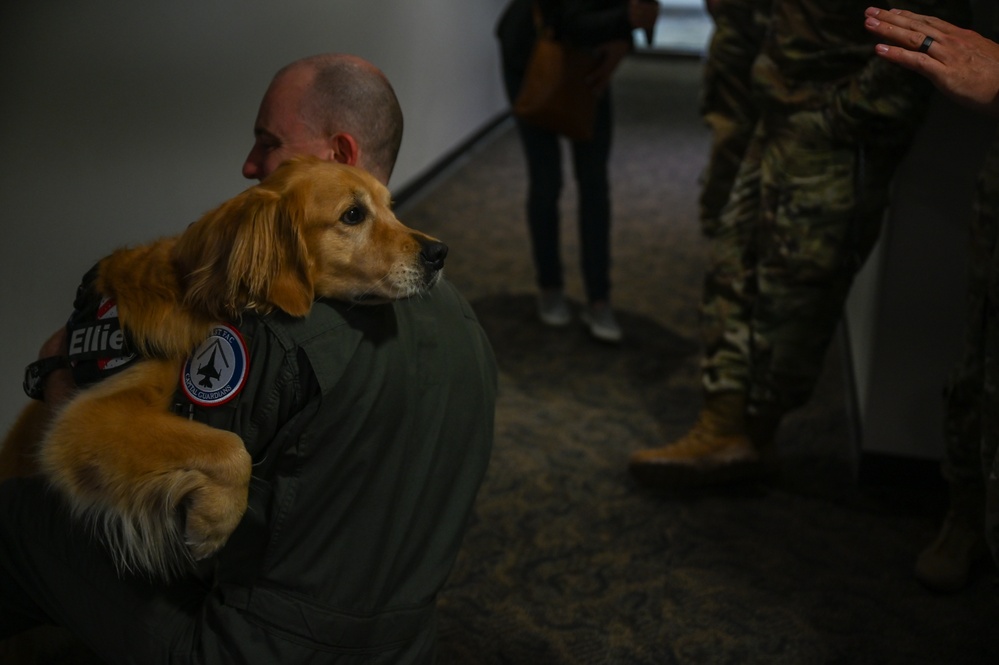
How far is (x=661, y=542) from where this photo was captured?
2.48m

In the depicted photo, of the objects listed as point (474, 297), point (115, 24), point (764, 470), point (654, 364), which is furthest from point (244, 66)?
point (764, 470)

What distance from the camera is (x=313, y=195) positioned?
4.50 ft

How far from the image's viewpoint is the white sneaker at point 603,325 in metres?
3.67

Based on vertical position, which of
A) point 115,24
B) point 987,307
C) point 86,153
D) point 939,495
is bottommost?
point 939,495

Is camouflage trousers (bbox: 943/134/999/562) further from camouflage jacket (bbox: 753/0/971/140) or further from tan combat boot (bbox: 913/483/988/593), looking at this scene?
camouflage jacket (bbox: 753/0/971/140)

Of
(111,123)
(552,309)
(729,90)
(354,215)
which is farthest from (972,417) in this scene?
(111,123)

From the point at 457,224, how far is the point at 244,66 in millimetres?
1816

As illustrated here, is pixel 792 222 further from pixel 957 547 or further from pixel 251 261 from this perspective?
pixel 251 261

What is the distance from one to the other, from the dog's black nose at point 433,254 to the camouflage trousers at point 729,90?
61.2 inches

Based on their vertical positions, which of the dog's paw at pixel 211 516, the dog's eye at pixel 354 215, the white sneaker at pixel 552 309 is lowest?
the white sneaker at pixel 552 309

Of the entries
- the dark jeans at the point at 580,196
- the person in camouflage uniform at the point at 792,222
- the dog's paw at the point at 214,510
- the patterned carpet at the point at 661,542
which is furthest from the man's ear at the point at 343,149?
the dark jeans at the point at 580,196

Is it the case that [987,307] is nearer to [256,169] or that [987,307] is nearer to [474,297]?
[256,169]

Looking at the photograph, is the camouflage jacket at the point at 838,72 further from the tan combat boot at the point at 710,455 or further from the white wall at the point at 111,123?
the white wall at the point at 111,123

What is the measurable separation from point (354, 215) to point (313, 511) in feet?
1.37
